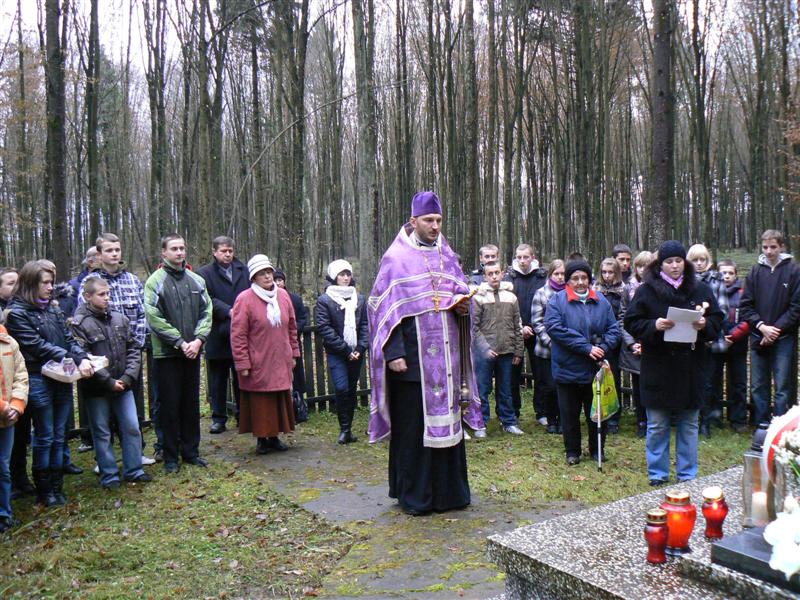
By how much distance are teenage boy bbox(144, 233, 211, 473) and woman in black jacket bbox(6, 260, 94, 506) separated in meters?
0.83

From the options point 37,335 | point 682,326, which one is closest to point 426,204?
point 682,326

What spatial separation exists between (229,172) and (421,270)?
27427mm

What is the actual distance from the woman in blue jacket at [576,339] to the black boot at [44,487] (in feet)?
16.4

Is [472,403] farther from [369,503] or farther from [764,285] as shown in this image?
[764,285]

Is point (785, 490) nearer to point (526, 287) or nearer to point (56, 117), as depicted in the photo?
point (526, 287)

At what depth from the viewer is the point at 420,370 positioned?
560 centimetres

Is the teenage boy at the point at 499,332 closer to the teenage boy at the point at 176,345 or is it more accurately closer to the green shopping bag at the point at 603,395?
the green shopping bag at the point at 603,395

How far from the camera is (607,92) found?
63.8 ft

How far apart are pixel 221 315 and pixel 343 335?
152 cm

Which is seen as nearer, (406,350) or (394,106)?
(406,350)

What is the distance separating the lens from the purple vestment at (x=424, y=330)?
556 centimetres

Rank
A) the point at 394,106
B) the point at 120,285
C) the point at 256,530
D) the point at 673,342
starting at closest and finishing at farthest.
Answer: the point at 256,530 → the point at 673,342 → the point at 120,285 → the point at 394,106

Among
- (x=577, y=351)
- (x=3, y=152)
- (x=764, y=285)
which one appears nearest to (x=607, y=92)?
(x=764, y=285)

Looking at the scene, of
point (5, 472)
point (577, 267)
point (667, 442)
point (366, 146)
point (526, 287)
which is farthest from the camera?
point (366, 146)
